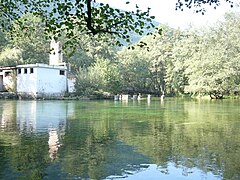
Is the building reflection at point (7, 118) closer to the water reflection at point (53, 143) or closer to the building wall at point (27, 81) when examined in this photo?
the water reflection at point (53, 143)

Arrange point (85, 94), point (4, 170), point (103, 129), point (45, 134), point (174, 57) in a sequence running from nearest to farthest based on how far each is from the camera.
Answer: point (4, 170)
point (45, 134)
point (103, 129)
point (85, 94)
point (174, 57)

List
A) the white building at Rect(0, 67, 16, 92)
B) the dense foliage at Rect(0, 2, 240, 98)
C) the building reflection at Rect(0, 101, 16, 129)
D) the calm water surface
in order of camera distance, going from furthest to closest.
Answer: the white building at Rect(0, 67, 16, 92), the dense foliage at Rect(0, 2, 240, 98), the building reflection at Rect(0, 101, 16, 129), the calm water surface

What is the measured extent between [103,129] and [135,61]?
2396 inches

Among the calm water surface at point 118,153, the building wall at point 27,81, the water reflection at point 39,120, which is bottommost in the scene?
the calm water surface at point 118,153

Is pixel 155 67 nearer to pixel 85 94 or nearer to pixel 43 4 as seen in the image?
pixel 85 94

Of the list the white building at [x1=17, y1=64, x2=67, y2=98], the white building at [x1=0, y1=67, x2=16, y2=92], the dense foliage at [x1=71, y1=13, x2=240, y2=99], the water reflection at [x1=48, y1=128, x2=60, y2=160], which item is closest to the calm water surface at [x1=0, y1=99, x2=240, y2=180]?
the water reflection at [x1=48, y1=128, x2=60, y2=160]

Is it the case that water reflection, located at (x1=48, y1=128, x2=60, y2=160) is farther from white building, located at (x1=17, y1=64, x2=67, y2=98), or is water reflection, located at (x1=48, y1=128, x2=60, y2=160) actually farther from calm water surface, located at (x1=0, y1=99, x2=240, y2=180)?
white building, located at (x1=17, y1=64, x2=67, y2=98)

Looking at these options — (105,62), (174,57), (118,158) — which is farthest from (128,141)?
(174,57)

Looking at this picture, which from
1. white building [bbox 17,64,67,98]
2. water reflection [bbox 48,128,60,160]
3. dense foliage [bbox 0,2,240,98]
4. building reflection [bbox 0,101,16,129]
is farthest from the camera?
dense foliage [bbox 0,2,240,98]

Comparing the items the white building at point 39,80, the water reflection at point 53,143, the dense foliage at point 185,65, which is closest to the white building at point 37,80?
the white building at point 39,80

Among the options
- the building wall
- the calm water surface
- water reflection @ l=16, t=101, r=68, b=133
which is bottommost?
the calm water surface

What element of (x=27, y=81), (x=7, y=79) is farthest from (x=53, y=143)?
(x=7, y=79)

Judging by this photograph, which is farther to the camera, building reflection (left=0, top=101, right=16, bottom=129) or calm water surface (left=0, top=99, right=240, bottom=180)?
building reflection (left=0, top=101, right=16, bottom=129)

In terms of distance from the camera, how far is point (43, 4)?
977 cm
